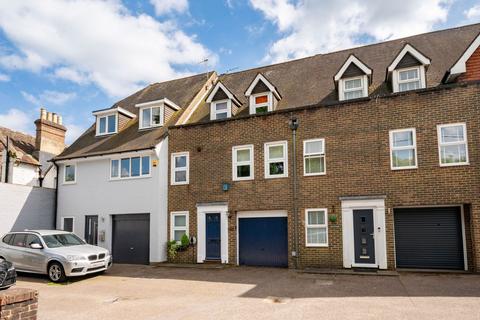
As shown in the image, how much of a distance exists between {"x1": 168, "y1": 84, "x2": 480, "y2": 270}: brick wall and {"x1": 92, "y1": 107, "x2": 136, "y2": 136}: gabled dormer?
209 inches

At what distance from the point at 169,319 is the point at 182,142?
9825mm

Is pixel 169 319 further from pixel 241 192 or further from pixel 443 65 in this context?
pixel 443 65

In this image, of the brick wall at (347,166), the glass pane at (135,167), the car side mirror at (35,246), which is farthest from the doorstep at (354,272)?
the car side mirror at (35,246)

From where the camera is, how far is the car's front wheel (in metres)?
11.9

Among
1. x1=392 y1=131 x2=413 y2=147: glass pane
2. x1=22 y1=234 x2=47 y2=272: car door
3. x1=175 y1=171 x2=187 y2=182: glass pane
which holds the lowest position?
x1=22 y1=234 x2=47 y2=272: car door

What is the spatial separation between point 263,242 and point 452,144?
294 inches

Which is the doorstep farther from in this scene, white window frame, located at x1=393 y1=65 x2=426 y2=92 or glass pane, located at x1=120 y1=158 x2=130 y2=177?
glass pane, located at x1=120 y1=158 x2=130 y2=177

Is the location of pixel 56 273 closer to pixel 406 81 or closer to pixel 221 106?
pixel 221 106

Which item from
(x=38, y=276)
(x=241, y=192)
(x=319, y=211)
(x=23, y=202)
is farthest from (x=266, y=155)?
(x=23, y=202)

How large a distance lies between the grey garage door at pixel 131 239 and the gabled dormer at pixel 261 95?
6642 millimetres

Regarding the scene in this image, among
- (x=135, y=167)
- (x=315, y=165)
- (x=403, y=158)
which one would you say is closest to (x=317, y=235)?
(x=315, y=165)

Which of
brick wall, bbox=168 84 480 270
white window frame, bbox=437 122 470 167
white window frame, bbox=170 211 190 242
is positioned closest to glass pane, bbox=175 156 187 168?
brick wall, bbox=168 84 480 270

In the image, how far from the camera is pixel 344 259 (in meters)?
12.9

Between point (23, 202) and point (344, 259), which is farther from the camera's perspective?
point (23, 202)
